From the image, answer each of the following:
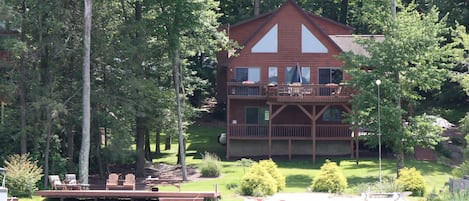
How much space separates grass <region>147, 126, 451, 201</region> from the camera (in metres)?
29.2

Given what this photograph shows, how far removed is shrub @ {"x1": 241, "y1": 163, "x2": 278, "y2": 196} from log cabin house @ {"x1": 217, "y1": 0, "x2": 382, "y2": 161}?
13.0m

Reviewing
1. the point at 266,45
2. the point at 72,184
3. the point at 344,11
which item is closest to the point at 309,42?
the point at 266,45

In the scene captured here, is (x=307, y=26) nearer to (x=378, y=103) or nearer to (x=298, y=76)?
(x=298, y=76)

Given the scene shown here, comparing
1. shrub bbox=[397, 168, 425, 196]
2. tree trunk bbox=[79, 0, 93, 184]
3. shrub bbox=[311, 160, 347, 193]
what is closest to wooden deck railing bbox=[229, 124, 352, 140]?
shrub bbox=[311, 160, 347, 193]

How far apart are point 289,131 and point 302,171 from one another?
5001 millimetres

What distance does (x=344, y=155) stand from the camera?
131 ft

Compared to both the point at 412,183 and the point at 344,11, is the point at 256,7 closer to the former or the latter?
the point at 344,11

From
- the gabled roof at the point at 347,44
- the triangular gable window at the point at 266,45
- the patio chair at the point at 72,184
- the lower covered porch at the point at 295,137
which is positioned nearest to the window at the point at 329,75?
the gabled roof at the point at 347,44

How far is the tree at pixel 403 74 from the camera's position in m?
31.5

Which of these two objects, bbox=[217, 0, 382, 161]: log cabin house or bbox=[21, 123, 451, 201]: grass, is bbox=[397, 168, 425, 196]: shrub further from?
bbox=[217, 0, 382, 161]: log cabin house

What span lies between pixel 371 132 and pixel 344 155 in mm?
7622

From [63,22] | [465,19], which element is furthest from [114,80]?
[465,19]

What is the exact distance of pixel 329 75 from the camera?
40438 millimetres

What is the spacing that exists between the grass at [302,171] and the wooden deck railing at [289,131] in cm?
135
